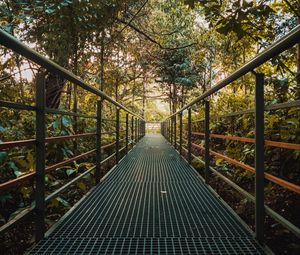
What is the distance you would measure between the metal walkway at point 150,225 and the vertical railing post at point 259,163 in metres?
0.09

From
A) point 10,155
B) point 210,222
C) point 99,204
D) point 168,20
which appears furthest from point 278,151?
point 168,20

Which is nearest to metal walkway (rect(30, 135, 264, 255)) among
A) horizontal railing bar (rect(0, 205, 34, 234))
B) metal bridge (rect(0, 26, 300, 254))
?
metal bridge (rect(0, 26, 300, 254))

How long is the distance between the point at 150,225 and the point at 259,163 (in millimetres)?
733

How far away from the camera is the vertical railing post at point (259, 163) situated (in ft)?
5.30

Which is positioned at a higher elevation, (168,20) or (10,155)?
(168,20)

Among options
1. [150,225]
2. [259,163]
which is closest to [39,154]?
[150,225]

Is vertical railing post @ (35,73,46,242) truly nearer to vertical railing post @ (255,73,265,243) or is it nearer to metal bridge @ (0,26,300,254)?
metal bridge @ (0,26,300,254)

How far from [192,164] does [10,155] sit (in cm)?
277

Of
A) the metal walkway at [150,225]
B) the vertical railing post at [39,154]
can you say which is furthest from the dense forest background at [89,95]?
the metal walkway at [150,225]

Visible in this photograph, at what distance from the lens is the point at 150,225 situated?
6.21 feet

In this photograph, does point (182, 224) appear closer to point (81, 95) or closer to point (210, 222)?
point (210, 222)

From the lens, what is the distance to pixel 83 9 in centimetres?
415

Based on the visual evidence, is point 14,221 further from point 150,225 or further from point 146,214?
point 146,214

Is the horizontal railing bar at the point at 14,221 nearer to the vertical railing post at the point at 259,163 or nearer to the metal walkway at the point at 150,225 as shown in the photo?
the metal walkway at the point at 150,225
